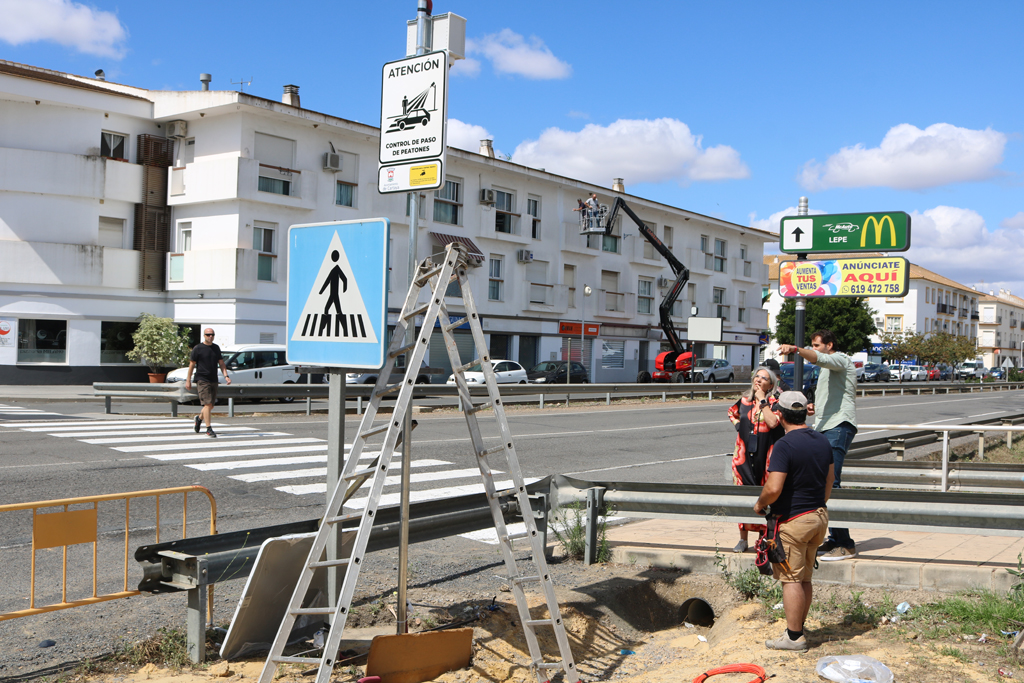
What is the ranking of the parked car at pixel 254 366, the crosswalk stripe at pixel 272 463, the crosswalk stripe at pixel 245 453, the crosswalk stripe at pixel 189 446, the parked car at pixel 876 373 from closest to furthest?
the crosswalk stripe at pixel 272 463
the crosswalk stripe at pixel 245 453
the crosswalk stripe at pixel 189 446
the parked car at pixel 254 366
the parked car at pixel 876 373

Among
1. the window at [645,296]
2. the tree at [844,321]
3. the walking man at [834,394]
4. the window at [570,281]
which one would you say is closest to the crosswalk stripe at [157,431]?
the walking man at [834,394]

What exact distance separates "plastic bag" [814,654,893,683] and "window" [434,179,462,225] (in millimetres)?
32123

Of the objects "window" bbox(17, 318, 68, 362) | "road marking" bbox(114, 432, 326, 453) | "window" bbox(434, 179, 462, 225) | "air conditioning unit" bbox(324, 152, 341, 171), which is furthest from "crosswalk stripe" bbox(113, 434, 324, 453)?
"window" bbox(434, 179, 462, 225)

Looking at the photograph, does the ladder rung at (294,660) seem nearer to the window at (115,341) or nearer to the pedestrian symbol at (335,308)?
the pedestrian symbol at (335,308)

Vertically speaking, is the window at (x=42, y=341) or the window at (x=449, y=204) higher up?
the window at (x=449, y=204)

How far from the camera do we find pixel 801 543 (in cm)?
500

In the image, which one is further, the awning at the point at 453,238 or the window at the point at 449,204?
the window at the point at 449,204

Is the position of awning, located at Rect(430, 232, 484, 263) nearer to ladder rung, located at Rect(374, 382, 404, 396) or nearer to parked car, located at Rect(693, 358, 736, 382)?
parked car, located at Rect(693, 358, 736, 382)

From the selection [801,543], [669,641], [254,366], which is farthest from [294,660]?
[254,366]

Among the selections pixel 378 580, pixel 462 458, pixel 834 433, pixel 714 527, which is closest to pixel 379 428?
pixel 378 580

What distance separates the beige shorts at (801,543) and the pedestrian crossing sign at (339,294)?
2.68 meters

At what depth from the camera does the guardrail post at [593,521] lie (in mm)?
6676

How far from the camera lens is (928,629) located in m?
5.07

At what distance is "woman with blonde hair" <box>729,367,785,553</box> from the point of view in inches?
266
